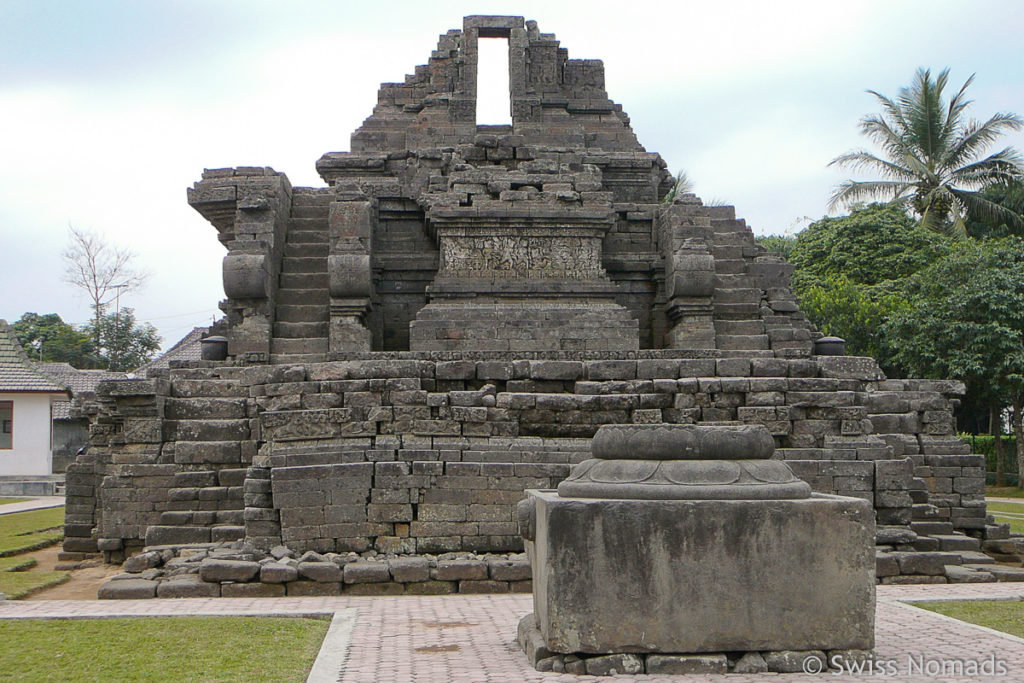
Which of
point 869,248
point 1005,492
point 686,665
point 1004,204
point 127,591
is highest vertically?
point 1004,204

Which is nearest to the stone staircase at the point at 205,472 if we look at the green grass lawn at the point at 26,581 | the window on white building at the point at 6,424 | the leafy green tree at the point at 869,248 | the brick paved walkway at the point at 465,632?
the green grass lawn at the point at 26,581

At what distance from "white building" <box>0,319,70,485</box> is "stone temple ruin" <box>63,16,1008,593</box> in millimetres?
20155

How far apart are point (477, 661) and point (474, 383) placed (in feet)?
16.5

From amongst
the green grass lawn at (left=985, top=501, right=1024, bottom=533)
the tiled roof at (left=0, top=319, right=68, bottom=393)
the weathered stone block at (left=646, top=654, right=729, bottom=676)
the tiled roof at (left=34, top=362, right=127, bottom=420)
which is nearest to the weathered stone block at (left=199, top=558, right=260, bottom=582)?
the weathered stone block at (left=646, top=654, right=729, bottom=676)

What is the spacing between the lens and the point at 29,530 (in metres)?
16.8

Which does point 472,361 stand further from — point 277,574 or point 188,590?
point 188,590

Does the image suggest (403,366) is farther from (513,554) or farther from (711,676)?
(711,676)

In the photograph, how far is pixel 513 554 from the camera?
994 centimetres

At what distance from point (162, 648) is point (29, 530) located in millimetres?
11599

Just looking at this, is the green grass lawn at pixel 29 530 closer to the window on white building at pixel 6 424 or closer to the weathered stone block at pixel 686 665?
the weathered stone block at pixel 686 665

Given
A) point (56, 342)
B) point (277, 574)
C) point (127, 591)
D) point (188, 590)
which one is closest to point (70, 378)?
point (56, 342)

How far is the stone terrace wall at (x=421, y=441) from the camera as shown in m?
9.98

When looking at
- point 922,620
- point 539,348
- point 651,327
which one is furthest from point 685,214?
point 922,620

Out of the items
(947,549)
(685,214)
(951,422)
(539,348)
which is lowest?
(947,549)
